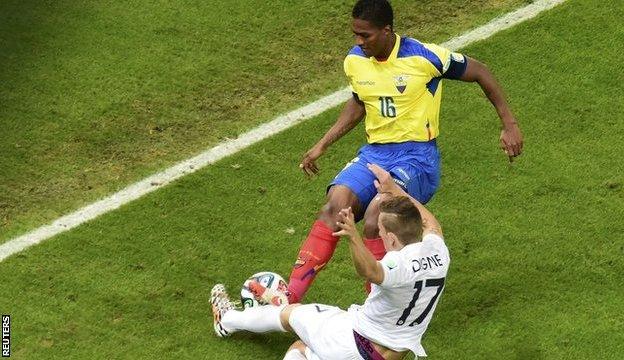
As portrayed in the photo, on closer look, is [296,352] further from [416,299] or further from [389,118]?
[389,118]

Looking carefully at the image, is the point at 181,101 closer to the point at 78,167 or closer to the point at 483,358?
the point at 78,167

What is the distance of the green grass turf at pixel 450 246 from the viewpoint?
840cm

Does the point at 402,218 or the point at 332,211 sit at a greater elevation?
the point at 402,218

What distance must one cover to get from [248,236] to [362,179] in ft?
4.63

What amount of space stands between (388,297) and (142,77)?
15.2 feet

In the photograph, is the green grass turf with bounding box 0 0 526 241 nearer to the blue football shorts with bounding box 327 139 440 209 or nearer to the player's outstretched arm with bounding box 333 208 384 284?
the blue football shorts with bounding box 327 139 440 209

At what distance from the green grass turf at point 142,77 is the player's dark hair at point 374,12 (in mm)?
2556

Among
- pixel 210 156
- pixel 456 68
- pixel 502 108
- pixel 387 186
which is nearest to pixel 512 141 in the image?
pixel 502 108

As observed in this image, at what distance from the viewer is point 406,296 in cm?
720

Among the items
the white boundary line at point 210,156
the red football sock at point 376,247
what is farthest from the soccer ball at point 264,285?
the white boundary line at point 210,156

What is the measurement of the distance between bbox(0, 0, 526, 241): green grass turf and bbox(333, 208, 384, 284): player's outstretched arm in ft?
11.6

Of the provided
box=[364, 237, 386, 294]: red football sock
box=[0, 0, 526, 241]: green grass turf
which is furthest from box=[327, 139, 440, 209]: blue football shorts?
box=[0, 0, 526, 241]: green grass turf

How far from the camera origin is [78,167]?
10.1 meters

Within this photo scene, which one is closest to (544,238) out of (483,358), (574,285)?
(574,285)
